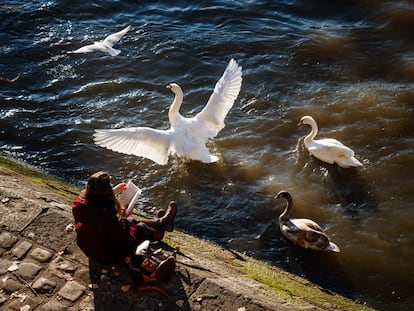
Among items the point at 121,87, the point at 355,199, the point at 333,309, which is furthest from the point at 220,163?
the point at 333,309

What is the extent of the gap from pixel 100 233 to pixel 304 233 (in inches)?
134

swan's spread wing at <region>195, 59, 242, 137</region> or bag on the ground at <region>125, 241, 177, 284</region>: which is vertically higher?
bag on the ground at <region>125, 241, 177, 284</region>

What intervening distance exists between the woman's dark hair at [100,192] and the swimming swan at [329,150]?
16.5 feet

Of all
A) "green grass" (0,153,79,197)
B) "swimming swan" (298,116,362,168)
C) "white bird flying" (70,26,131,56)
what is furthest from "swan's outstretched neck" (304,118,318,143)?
"white bird flying" (70,26,131,56)

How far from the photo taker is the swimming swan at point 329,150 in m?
10.1

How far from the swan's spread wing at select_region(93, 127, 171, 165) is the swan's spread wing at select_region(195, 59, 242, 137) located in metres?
0.84

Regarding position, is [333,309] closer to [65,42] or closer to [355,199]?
[355,199]

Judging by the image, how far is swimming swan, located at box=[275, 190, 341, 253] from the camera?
8.41m

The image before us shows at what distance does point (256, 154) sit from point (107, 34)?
6.20 m

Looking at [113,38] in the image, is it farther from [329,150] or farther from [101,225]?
[101,225]

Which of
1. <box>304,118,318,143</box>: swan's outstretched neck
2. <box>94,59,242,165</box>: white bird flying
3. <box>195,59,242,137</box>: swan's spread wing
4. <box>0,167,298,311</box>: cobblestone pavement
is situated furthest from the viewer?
<box>195,59,242,137</box>: swan's spread wing

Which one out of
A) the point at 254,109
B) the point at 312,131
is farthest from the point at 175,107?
the point at 312,131

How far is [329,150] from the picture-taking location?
33.6 ft

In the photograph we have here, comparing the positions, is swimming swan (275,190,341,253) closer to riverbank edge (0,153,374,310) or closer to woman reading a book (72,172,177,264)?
riverbank edge (0,153,374,310)
